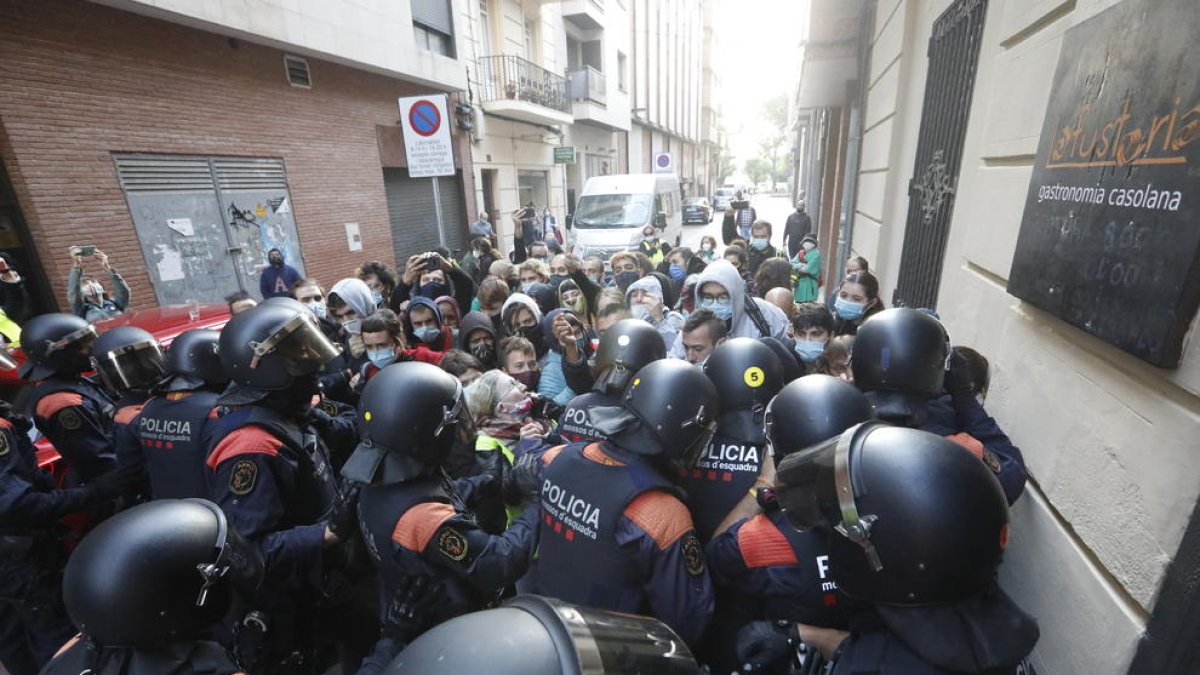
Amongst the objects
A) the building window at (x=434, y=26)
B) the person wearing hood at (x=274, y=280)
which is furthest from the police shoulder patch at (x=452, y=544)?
the building window at (x=434, y=26)

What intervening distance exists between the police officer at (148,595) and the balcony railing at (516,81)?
14520mm

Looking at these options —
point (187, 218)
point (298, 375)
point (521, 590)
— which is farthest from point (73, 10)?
point (521, 590)

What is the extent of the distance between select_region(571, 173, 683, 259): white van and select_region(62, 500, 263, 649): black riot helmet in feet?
34.1

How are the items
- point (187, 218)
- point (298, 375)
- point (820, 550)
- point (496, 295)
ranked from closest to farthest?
point (820, 550) → point (298, 375) → point (496, 295) → point (187, 218)

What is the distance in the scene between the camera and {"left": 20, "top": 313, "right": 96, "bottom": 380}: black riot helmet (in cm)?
280

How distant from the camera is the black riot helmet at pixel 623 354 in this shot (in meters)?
2.45

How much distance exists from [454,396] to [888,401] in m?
1.64

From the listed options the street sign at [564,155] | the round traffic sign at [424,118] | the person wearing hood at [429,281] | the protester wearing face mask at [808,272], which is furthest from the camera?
the street sign at [564,155]

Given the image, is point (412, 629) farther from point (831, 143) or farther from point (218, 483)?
point (831, 143)

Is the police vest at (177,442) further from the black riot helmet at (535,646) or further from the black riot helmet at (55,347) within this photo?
the black riot helmet at (535,646)

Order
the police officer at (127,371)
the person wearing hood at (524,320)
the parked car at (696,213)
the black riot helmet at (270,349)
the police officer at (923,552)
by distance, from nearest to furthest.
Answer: the police officer at (923,552) → the black riot helmet at (270,349) → the police officer at (127,371) → the person wearing hood at (524,320) → the parked car at (696,213)

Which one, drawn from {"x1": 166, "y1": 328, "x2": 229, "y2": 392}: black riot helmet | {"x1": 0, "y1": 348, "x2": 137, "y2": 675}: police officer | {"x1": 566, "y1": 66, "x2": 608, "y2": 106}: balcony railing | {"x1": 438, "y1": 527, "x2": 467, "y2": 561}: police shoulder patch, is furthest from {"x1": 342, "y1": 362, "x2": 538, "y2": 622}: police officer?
{"x1": 566, "y1": 66, "x2": 608, "y2": 106}: balcony railing

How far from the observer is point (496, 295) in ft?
16.0

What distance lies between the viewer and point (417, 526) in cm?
175
